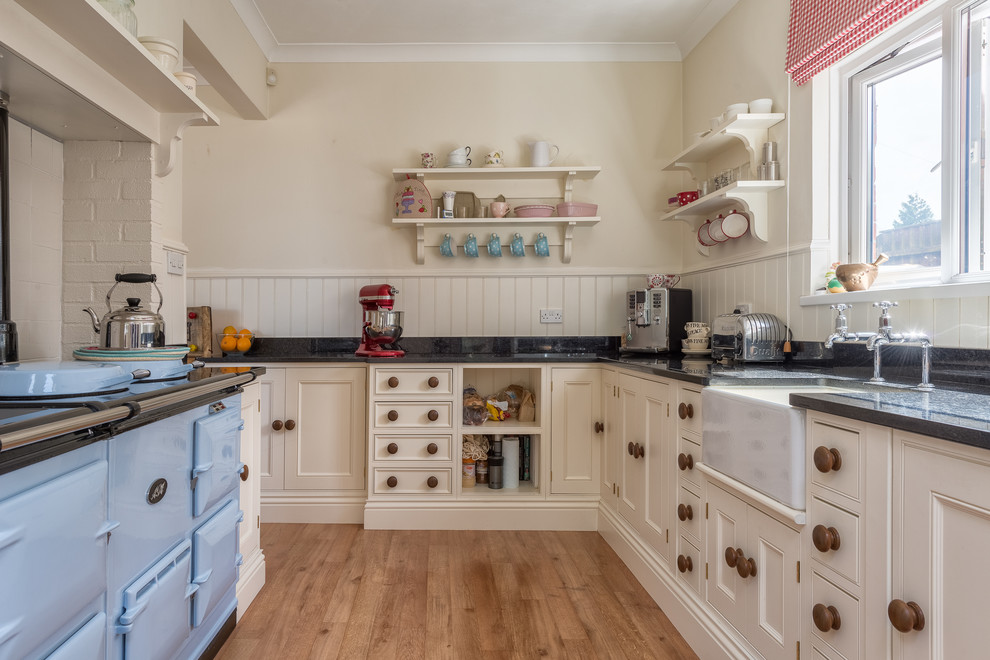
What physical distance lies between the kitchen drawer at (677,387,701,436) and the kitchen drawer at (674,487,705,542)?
8.3 inches

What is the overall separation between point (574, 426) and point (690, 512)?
1054 mm

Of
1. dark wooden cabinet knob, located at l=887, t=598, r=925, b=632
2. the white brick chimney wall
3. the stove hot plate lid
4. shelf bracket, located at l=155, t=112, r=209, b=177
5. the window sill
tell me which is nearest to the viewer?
dark wooden cabinet knob, located at l=887, t=598, r=925, b=632

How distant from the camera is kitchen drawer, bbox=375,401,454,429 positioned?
9.26 feet

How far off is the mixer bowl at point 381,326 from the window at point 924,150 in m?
2.11

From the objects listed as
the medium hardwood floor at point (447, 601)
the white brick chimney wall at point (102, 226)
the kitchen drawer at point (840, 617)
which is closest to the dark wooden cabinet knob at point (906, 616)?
the kitchen drawer at point (840, 617)

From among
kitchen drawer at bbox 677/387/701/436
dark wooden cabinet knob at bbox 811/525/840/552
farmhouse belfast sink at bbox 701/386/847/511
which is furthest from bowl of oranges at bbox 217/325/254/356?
dark wooden cabinet knob at bbox 811/525/840/552

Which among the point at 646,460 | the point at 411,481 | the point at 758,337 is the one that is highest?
the point at 758,337

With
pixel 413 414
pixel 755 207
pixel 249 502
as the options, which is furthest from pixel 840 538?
pixel 413 414

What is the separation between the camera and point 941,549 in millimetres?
892

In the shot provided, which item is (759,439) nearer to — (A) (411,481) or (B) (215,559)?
(B) (215,559)

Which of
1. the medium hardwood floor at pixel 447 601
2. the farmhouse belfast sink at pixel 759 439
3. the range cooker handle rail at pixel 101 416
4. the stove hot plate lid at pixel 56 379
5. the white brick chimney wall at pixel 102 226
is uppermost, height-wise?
the white brick chimney wall at pixel 102 226

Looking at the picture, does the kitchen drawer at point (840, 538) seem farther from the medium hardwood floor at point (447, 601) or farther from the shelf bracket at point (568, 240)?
the shelf bracket at point (568, 240)

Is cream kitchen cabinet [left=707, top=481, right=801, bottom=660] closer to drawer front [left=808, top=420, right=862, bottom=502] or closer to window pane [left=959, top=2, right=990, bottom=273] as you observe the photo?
drawer front [left=808, top=420, right=862, bottom=502]

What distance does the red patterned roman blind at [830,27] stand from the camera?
71.7 inches
